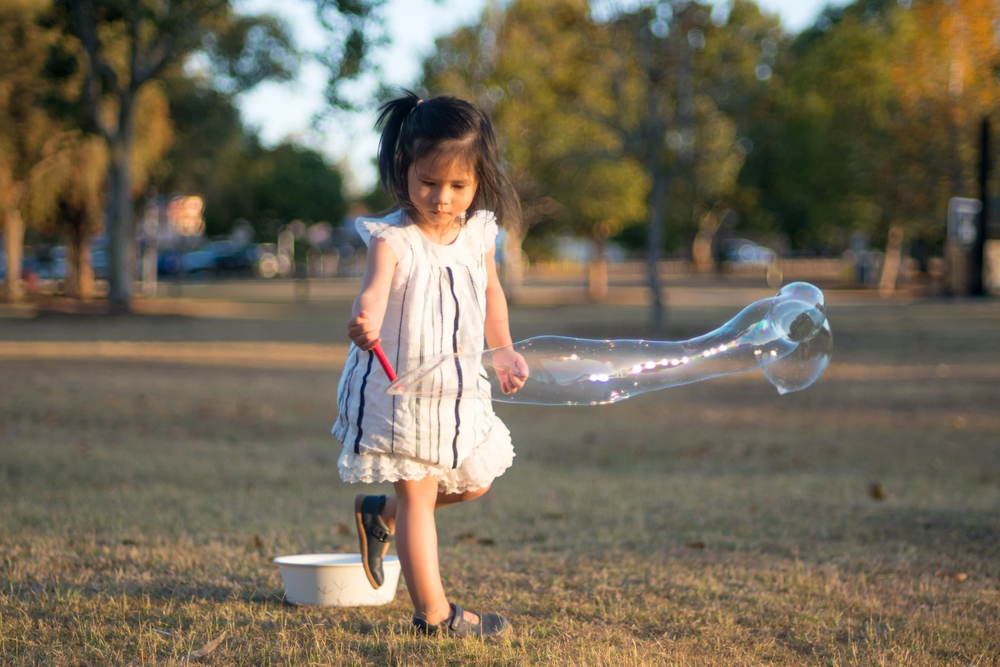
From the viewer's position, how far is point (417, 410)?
315cm

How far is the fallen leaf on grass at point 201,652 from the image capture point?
116 inches

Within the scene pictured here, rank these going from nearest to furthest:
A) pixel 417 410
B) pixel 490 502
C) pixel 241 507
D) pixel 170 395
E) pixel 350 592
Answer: pixel 417 410 → pixel 350 592 → pixel 241 507 → pixel 490 502 → pixel 170 395

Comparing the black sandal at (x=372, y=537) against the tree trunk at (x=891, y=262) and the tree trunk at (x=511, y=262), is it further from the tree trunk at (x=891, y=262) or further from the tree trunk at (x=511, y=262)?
the tree trunk at (x=891, y=262)

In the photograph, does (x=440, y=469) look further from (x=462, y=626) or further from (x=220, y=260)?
(x=220, y=260)

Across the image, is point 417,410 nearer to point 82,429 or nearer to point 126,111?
point 82,429

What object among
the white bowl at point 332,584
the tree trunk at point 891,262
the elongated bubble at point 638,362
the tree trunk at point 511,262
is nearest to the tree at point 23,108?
the tree trunk at point 511,262

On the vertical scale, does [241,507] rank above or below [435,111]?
below

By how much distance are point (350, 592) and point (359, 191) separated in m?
81.6

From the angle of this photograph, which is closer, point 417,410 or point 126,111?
point 417,410

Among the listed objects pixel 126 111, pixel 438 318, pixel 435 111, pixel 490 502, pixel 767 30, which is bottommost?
pixel 490 502

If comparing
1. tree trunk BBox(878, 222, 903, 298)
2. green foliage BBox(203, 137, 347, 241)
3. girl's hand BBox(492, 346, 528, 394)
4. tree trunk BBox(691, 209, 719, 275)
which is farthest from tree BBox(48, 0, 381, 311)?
tree trunk BBox(691, 209, 719, 275)

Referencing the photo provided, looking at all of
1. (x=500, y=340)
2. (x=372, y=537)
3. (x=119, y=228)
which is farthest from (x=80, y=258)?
(x=500, y=340)

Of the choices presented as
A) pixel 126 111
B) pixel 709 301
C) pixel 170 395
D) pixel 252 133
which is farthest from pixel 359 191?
pixel 170 395

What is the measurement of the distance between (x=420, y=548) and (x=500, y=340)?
73cm
